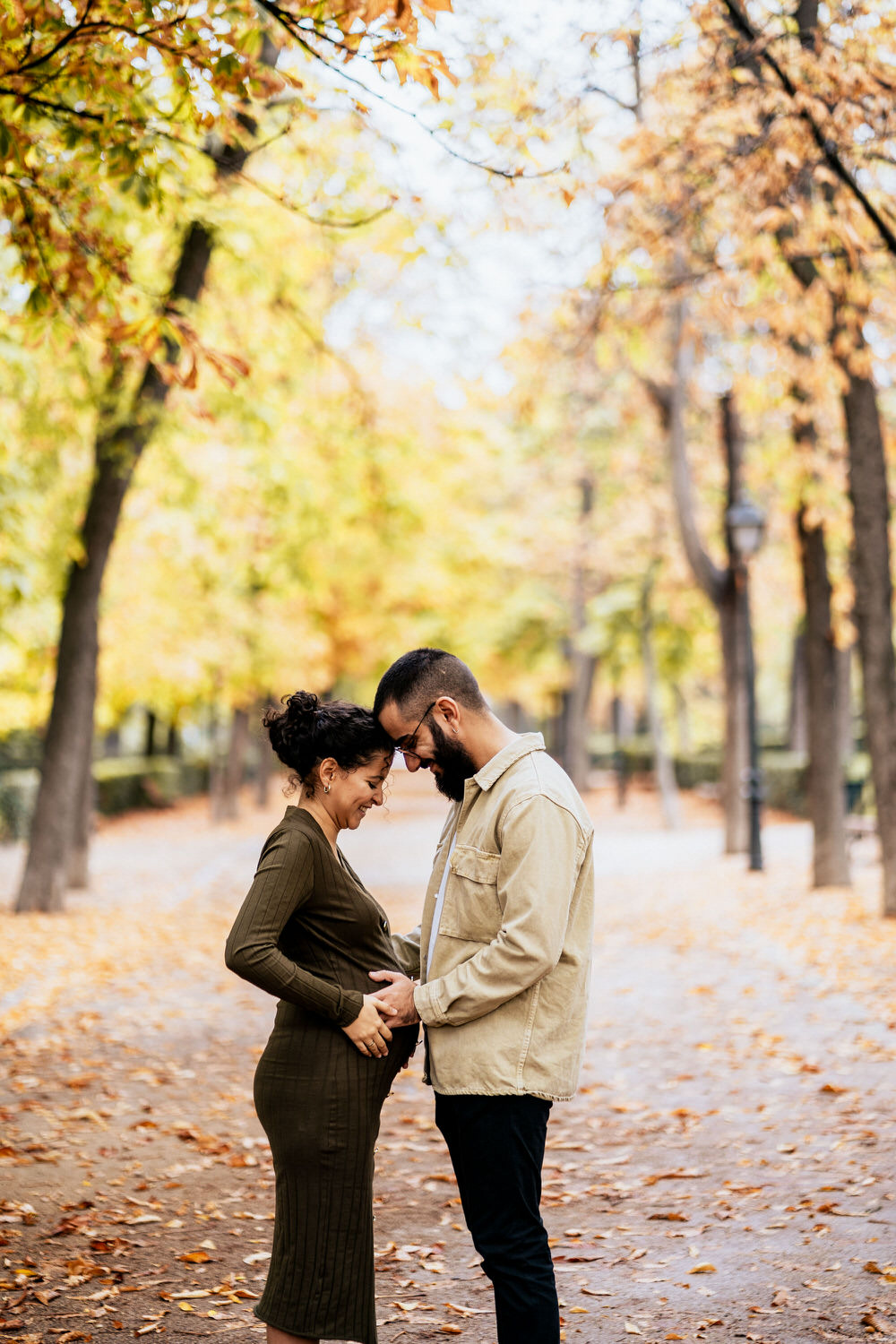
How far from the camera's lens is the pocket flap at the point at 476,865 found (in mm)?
3023

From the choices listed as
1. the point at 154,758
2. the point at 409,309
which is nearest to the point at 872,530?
the point at 409,309

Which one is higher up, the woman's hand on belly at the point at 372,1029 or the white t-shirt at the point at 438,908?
the white t-shirt at the point at 438,908

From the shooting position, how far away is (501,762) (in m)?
3.08

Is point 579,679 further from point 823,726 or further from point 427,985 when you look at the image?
point 427,985

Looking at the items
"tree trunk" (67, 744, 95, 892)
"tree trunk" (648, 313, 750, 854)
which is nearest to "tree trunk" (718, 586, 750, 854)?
"tree trunk" (648, 313, 750, 854)

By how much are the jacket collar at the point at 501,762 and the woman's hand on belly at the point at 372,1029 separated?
609mm

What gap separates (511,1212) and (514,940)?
678mm

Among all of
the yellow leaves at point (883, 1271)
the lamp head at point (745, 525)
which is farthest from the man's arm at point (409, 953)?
the lamp head at point (745, 525)

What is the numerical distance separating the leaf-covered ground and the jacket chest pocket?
5.45 feet

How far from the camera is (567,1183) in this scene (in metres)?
5.46

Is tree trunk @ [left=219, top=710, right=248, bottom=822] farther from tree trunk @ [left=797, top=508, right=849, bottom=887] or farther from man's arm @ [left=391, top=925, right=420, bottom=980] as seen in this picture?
man's arm @ [left=391, top=925, right=420, bottom=980]

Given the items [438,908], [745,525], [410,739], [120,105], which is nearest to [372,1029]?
[438,908]

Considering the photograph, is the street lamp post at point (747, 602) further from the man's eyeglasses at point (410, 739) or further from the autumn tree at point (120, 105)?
the man's eyeglasses at point (410, 739)

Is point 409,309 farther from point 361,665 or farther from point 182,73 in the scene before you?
point 361,665
